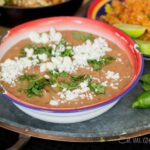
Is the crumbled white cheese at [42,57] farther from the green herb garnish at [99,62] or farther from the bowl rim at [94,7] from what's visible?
the bowl rim at [94,7]

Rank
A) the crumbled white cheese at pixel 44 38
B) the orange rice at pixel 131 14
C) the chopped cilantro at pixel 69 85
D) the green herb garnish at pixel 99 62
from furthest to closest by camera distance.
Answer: the orange rice at pixel 131 14
the crumbled white cheese at pixel 44 38
the green herb garnish at pixel 99 62
the chopped cilantro at pixel 69 85

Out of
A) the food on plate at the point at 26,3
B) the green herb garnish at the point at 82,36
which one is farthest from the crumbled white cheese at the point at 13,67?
the food on plate at the point at 26,3

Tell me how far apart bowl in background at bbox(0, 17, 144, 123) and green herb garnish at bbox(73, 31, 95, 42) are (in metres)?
0.02

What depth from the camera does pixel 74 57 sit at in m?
1.58

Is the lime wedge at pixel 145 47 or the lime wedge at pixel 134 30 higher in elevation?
the lime wedge at pixel 134 30

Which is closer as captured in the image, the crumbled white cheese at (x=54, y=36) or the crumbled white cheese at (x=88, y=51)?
the crumbled white cheese at (x=88, y=51)

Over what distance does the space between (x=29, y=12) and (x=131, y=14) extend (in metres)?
0.55

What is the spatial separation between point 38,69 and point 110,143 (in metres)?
0.70

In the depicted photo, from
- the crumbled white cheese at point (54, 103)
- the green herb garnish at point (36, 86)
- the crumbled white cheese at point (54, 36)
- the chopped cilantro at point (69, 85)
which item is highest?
the crumbled white cheese at point (54, 36)

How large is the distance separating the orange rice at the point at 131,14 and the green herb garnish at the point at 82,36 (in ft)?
0.86

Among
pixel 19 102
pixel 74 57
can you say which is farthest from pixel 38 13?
pixel 19 102

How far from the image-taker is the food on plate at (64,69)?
1.39 metres

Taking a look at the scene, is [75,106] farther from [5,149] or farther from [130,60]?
[5,149]

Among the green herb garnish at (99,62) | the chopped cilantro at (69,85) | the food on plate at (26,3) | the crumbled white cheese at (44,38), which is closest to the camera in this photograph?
the chopped cilantro at (69,85)
